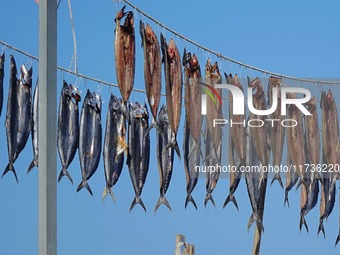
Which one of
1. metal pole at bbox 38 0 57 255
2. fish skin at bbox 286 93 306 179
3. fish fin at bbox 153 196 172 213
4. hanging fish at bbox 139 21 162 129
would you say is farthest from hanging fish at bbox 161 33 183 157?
metal pole at bbox 38 0 57 255

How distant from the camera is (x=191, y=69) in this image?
1252 centimetres

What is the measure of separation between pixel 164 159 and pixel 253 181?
1491 mm

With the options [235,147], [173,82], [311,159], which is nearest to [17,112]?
[173,82]

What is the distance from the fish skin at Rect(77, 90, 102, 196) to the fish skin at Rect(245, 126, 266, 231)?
2060 mm

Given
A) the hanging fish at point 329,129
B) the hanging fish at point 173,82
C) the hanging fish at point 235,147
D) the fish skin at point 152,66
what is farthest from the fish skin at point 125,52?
the hanging fish at point 329,129

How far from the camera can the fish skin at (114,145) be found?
39.5 feet

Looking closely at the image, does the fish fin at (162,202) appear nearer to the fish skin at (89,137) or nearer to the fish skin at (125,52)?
the fish skin at (89,137)

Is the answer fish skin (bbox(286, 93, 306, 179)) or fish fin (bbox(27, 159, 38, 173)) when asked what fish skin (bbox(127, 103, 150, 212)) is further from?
fish skin (bbox(286, 93, 306, 179))

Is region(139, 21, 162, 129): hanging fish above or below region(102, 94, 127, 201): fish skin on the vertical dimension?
above

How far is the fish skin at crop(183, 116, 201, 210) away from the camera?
1205 cm

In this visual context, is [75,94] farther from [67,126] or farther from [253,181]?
[253,181]

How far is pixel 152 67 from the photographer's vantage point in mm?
11031

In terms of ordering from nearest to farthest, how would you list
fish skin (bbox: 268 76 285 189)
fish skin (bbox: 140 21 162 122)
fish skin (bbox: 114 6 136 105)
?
fish skin (bbox: 114 6 136 105), fish skin (bbox: 140 21 162 122), fish skin (bbox: 268 76 285 189)

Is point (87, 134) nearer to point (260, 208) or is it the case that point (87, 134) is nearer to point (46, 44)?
point (260, 208)
